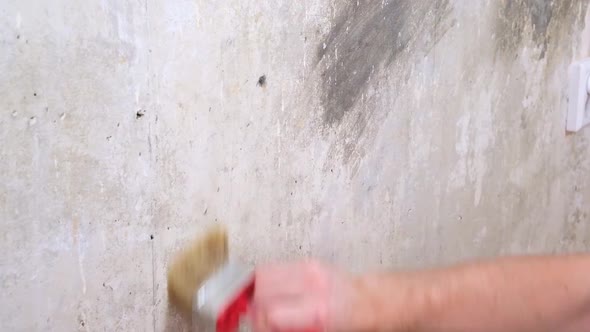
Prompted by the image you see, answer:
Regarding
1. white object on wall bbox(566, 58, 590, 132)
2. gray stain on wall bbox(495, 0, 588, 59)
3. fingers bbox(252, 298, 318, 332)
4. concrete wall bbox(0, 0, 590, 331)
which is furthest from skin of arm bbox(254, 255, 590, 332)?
white object on wall bbox(566, 58, 590, 132)

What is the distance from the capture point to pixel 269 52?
2.16ft

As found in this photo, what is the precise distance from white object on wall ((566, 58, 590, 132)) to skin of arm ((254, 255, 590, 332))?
0.59m

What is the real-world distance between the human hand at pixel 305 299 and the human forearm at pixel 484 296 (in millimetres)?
19

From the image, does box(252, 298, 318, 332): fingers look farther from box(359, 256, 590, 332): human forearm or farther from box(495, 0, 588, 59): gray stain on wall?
box(495, 0, 588, 59): gray stain on wall

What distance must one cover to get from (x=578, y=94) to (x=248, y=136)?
775mm

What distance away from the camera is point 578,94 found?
1.17 m

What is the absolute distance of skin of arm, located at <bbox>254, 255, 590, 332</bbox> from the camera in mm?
554

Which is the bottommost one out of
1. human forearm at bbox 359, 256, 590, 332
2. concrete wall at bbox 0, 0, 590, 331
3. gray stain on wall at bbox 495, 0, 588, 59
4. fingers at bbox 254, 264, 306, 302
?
human forearm at bbox 359, 256, 590, 332

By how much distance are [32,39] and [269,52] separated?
250mm

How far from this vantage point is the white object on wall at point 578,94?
46.0 inches

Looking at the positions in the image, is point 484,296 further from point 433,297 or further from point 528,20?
point 528,20

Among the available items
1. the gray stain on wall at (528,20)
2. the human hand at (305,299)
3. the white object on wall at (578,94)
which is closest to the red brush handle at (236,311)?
the human hand at (305,299)

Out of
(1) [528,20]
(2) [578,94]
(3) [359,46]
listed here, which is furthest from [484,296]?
(2) [578,94]

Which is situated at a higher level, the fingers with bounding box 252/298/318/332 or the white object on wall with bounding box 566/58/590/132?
the white object on wall with bounding box 566/58/590/132
